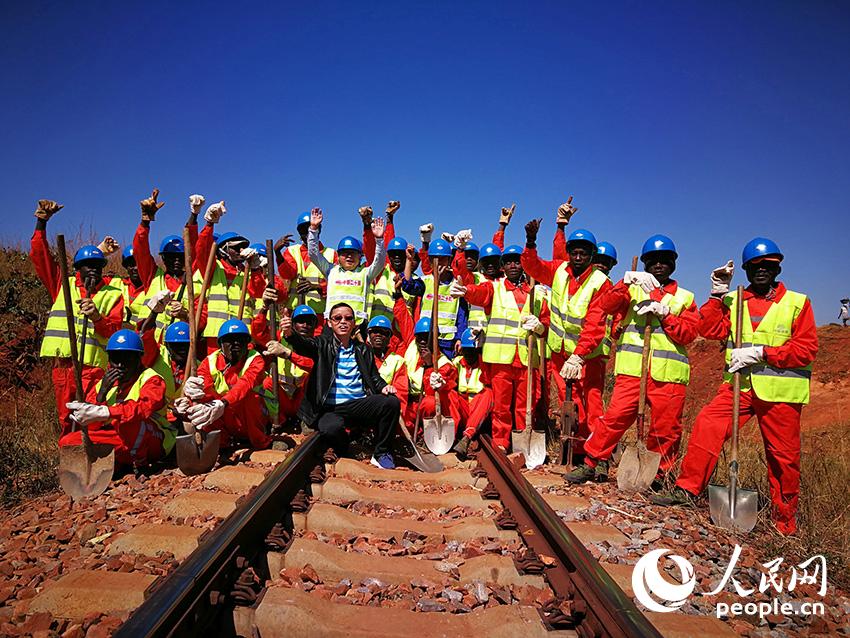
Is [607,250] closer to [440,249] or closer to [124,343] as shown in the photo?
[440,249]

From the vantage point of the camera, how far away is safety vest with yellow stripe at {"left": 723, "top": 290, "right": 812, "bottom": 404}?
15.9ft

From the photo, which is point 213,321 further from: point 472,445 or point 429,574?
point 429,574

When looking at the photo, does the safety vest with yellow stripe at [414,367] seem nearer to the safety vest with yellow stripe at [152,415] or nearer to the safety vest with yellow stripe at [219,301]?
the safety vest with yellow stripe at [219,301]

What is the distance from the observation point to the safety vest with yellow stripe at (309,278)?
7.87 meters

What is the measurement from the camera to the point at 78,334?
585cm

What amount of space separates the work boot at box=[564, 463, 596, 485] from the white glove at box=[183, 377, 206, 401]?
11.4 ft

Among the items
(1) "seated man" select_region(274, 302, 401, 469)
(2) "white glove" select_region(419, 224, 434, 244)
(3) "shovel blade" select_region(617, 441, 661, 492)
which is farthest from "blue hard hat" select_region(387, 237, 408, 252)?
(3) "shovel blade" select_region(617, 441, 661, 492)

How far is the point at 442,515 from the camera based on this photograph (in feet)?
13.9

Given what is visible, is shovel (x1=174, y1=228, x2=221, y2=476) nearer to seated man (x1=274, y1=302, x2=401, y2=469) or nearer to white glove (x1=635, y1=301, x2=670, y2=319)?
seated man (x1=274, y1=302, x2=401, y2=469)


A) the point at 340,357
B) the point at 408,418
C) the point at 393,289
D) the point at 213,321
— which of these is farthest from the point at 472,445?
Answer: the point at 213,321

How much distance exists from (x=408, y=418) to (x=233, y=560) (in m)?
4.04

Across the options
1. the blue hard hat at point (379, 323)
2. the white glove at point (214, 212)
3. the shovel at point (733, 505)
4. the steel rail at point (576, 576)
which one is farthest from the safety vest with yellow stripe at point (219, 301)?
the shovel at point (733, 505)

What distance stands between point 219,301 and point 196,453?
252cm

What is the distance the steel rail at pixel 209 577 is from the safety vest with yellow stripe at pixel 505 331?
3.50 meters
